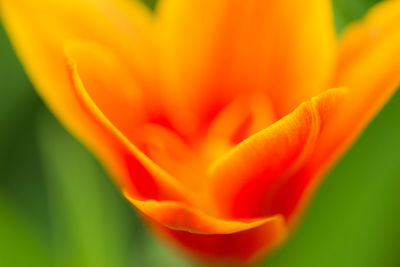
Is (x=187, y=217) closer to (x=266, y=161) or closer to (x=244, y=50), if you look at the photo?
(x=266, y=161)

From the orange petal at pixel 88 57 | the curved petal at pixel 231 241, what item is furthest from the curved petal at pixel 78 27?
the curved petal at pixel 231 241

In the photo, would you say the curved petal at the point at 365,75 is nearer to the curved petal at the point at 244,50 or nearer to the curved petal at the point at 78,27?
the curved petal at the point at 244,50

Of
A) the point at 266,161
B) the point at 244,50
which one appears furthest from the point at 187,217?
the point at 244,50

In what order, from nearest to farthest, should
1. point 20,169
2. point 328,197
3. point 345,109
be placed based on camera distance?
1. point 345,109
2. point 328,197
3. point 20,169

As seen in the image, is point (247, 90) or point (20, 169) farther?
point (20, 169)

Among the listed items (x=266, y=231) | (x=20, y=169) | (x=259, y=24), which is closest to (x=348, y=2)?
(x=259, y=24)

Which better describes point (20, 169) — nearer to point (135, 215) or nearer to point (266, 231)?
point (135, 215)

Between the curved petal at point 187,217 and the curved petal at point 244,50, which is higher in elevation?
the curved petal at point 244,50
